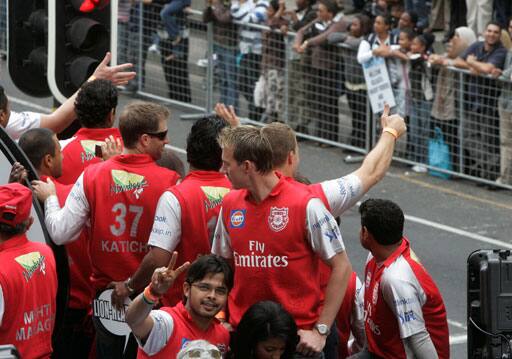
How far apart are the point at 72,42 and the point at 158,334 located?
3.14 m

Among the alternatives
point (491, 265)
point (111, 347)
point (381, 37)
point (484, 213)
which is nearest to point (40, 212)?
point (111, 347)

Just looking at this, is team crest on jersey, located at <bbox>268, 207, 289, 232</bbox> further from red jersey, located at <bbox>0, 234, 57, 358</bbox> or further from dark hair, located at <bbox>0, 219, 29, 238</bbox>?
dark hair, located at <bbox>0, 219, 29, 238</bbox>

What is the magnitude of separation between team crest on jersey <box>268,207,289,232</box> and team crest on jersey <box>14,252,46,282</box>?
1.15m

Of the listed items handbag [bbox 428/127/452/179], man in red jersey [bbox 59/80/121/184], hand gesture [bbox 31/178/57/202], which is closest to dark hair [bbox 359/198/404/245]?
man in red jersey [bbox 59/80/121/184]

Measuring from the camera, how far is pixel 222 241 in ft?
23.0

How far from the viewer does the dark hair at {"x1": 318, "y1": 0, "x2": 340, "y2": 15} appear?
17.2 metres

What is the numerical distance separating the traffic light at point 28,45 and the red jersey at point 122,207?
168 centimetres

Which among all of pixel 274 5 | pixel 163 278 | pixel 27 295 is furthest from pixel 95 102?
pixel 274 5

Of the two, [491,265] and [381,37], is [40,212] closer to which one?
[491,265]

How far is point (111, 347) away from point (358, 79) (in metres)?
9.31

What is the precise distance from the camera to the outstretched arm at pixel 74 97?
858 cm

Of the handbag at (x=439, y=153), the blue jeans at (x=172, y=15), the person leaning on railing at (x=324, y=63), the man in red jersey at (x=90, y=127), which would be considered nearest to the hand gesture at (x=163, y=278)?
the man in red jersey at (x=90, y=127)

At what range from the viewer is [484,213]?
1473 cm

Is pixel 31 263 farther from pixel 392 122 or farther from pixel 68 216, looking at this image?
pixel 392 122
